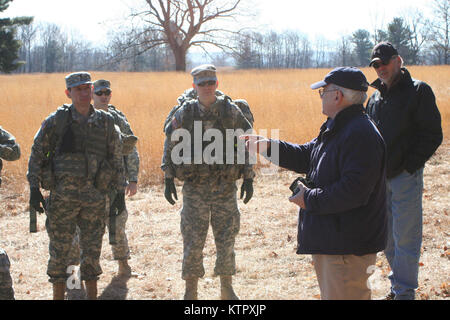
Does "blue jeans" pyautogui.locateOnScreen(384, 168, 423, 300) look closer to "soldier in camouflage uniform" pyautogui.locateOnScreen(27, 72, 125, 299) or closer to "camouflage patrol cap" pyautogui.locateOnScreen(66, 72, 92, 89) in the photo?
"soldier in camouflage uniform" pyautogui.locateOnScreen(27, 72, 125, 299)

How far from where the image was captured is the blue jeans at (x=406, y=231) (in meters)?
3.58

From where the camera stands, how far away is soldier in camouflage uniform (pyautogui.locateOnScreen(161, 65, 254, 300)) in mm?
3807

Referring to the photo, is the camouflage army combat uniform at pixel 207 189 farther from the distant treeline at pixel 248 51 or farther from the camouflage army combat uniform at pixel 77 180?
the distant treeline at pixel 248 51

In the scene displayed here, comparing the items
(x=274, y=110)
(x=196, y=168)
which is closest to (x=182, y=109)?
(x=196, y=168)

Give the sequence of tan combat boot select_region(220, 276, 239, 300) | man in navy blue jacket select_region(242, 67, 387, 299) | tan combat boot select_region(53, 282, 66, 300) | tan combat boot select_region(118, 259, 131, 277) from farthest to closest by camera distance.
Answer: tan combat boot select_region(118, 259, 131, 277) → tan combat boot select_region(220, 276, 239, 300) → tan combat boot select_region(53, 282, 66, 300) → man in navy blue jacket select_region(242, 67, 387, 299)

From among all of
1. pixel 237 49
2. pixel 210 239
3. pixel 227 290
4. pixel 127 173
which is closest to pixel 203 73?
pixel 127 173

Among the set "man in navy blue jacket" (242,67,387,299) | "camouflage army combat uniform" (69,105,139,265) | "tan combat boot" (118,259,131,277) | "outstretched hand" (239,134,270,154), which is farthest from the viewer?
"tan combat boot" (118,259,131,277)

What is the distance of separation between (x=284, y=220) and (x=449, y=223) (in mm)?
1873

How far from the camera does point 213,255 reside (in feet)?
16.8

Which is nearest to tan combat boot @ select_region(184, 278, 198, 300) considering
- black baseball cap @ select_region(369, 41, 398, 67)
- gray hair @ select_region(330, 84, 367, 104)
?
gray hair @ select_region(330, 84, 367, 104)

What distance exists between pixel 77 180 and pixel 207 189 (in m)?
0.96

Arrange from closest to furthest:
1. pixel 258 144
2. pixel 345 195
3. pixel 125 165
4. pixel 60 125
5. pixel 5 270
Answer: pixel 345 195
pixel 258 144
pixel 5 270
pixel 60 125
pixel 125 165

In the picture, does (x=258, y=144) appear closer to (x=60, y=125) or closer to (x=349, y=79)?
(x=349, y=79)
